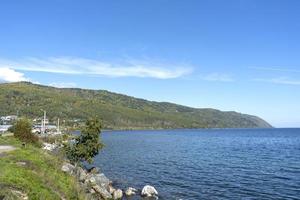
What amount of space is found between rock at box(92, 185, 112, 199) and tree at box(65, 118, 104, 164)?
9316mm

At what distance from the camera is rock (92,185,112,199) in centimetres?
4647

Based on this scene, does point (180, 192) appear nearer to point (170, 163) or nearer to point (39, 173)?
point (39, 173)

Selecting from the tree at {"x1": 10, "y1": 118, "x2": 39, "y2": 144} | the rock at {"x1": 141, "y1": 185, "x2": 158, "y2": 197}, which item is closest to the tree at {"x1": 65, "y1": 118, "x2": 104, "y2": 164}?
the rock at {"x1": 141, "y1": 185, "x2": 158, "y2": 197}

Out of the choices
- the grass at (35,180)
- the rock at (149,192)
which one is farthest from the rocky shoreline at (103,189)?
the grass at (35,180)

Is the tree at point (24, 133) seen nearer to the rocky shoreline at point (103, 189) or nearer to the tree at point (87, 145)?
the tree at point (87, 145)

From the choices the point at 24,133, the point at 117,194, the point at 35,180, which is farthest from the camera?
the point at 24,133

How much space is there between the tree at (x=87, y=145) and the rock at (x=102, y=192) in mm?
9316

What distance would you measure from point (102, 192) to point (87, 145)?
11.6m

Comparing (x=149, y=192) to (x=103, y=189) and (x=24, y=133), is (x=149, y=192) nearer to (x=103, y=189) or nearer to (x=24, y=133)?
(x=103, y=189)

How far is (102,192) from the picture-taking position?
47000 millimetres

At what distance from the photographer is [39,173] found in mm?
33469

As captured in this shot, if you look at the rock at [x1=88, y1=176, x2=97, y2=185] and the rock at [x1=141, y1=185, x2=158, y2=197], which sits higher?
the rock at [x1=88, y1=176, x2=97, y2=185]

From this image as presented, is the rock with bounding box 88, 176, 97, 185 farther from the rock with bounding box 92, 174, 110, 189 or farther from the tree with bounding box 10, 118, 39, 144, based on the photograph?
the tree with bounding box 10, 118, 39, 144

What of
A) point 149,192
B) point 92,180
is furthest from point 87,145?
point 149,192
